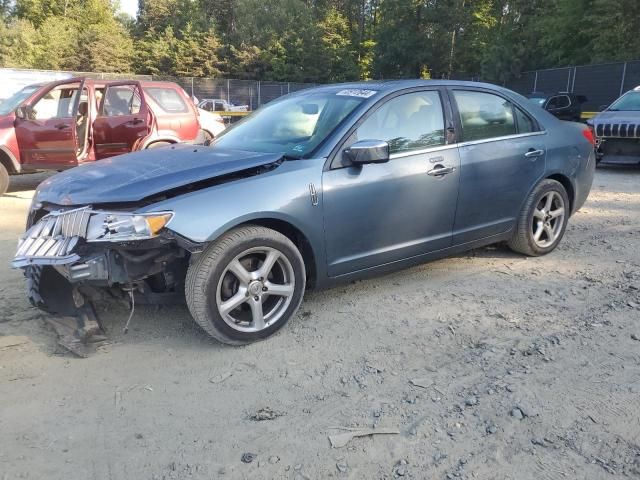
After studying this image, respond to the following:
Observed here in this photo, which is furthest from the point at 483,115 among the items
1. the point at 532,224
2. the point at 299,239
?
the point at 299,239

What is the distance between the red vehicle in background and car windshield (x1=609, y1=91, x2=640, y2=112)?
326 inches

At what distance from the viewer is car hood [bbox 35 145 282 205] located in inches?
124

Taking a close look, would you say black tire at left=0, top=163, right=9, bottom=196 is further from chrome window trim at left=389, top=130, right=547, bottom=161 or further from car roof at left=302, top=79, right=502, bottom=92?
chrome window trim at left=389, top=130, right=547, bottom=161

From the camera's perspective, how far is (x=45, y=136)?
8109 millimetres

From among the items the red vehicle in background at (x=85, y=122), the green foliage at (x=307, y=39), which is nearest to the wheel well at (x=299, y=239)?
the red vehicle in background at (x=85, y=122)

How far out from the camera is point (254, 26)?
48.9m

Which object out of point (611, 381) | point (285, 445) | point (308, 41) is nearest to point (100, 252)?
point (285, 445)

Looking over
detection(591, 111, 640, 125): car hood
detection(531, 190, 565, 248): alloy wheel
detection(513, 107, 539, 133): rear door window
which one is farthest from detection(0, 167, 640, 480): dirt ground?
detection(591, 111, 640, 125): car hood

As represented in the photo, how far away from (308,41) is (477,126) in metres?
45.8

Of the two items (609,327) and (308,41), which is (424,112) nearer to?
(609,327)

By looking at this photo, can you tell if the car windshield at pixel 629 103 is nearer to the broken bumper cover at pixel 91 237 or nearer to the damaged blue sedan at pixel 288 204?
the damaged blue sedan at pixel 288 204

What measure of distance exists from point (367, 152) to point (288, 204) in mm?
652

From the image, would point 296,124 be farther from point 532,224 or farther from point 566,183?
point 566,183

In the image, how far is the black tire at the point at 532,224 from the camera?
4.80m
